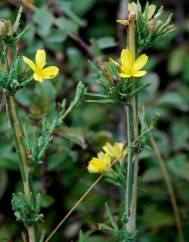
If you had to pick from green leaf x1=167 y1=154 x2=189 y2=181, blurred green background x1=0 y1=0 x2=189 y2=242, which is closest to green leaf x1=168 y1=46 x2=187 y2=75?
blurred green background x1=0 y1=0 x2=189 y2=242

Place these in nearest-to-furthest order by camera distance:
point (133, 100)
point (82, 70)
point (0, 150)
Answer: point (133, 100) < point (0, 150) < point (82, 70)

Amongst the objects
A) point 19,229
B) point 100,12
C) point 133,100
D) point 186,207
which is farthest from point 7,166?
point 100,12

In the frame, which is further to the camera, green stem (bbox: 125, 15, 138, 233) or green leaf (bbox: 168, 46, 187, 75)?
green leaf (bbox: 168, 46, 187, 75)

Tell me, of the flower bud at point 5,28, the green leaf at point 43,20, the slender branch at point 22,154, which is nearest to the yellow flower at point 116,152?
the slender branch at point 22,154

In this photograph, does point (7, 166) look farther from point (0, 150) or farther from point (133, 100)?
point (133, 100)

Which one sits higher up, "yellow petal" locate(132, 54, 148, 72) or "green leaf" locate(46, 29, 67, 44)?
"green leaf" locate(46, 29, 67, 44)

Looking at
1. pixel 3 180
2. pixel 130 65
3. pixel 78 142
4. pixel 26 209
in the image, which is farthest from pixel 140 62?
pixel 3 180

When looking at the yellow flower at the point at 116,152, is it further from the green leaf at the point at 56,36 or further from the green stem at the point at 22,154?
the green leaf at the point at 56,36

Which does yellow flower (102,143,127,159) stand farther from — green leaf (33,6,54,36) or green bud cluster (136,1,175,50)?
green leaf (33,6,54,36)
